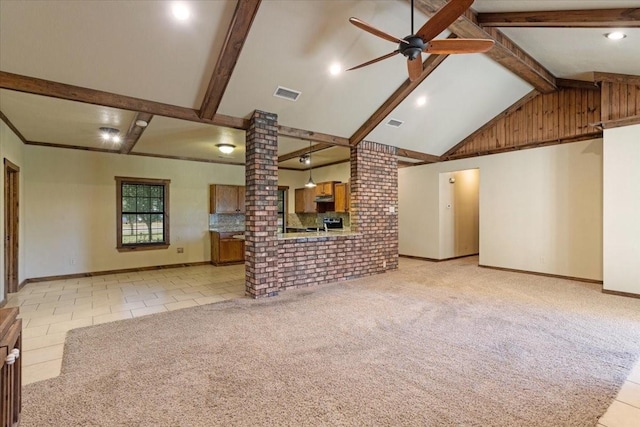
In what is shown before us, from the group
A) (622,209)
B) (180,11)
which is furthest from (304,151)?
(622,209)

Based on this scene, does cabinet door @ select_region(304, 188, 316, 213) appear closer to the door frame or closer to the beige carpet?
the beige carpet

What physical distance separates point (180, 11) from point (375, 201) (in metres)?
4.51

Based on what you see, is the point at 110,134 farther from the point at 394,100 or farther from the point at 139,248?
the point at 394,100

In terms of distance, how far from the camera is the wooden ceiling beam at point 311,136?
16.5 feet

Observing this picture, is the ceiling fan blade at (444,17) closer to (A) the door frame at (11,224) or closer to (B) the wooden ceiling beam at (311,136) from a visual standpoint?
(B) the wooden ceiling beam at (311,136)

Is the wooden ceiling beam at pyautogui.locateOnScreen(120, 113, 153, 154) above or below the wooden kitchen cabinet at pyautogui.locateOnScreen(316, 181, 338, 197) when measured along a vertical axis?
above

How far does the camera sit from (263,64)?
3762 mm

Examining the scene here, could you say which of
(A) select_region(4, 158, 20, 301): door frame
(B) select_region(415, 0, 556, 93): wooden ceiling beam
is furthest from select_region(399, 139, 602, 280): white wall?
(A) select_region(4, 158, 20, 301): door frame

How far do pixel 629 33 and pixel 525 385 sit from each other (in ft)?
13.5

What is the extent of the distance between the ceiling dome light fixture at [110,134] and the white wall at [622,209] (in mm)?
7999

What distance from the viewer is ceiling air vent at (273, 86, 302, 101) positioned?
4.23 metres

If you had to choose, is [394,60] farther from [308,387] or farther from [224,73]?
[308,387]

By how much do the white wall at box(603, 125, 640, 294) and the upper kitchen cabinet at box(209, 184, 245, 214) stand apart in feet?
24.2

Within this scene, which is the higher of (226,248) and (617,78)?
(617,78)
